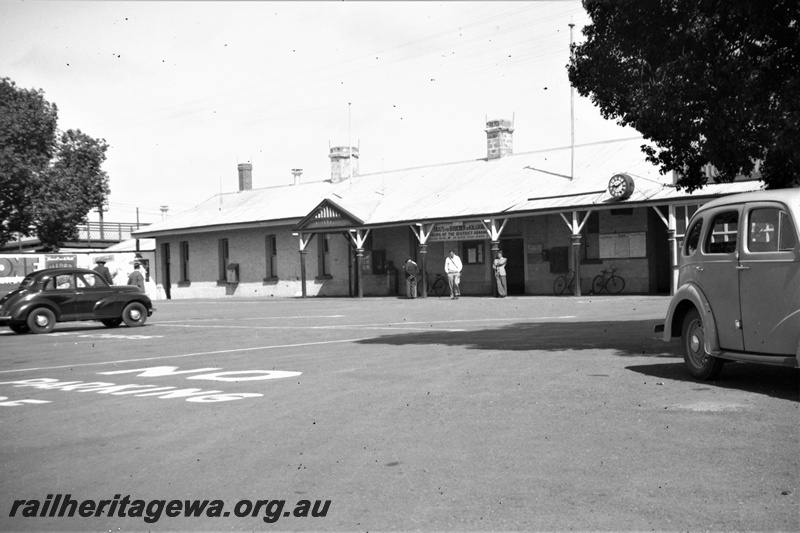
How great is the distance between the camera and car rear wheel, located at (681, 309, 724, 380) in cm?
1001

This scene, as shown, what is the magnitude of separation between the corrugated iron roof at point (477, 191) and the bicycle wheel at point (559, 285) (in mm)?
3246

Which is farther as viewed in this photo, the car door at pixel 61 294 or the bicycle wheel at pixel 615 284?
the bicycle wheel at pixel 615 284

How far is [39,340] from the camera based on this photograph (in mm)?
20406

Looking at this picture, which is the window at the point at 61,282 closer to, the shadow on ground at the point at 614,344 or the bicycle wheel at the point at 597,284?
the shadow on ground at the point at 614,344

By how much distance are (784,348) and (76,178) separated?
114 ft

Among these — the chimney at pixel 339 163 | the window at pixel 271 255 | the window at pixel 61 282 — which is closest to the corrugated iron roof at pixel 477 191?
the chimney at pixel 339 163

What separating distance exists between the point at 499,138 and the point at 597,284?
1156 centimetres

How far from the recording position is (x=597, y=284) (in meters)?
35.1

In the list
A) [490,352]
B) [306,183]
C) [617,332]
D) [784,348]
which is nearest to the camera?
[784,348]

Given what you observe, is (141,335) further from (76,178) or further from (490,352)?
(76,178)

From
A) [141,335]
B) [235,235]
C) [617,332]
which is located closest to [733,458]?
[617,332]

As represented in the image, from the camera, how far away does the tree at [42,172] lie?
119ft

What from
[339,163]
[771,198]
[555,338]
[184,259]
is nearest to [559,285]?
[339,163]

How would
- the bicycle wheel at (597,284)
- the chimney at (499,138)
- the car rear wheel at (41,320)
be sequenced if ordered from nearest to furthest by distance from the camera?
the car rear wheel at (41,320) < the bicycle wheel at (597,284) < the chimney at (499,138)
